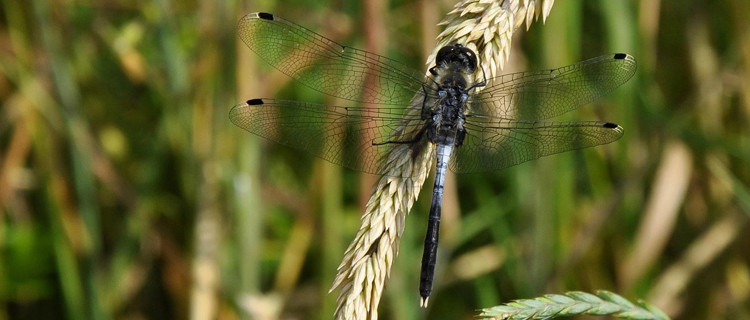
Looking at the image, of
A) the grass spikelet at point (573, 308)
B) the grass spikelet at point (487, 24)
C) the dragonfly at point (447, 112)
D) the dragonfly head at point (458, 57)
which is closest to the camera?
the grass spikelet at point (573, 308)

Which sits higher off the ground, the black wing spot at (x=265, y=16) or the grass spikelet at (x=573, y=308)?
the black wing spot at (x=265, y=16)

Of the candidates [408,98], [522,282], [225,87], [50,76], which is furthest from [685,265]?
[50,76]

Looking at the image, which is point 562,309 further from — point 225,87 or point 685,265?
point 685,265

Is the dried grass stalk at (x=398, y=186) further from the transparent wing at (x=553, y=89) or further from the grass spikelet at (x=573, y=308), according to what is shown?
the transparent wing at (x=553, y=89)

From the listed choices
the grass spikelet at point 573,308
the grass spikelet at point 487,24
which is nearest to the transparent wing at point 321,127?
the grass spikelet at point 487,24

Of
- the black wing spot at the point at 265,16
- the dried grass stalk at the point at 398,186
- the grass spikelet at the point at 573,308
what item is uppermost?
the black wing spot at the point at 265,16

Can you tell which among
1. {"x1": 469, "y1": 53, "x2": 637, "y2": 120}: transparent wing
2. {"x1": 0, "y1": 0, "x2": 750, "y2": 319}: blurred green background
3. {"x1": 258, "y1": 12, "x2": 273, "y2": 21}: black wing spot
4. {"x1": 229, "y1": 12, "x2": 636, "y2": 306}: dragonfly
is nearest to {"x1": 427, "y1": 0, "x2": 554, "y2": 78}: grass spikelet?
{"x1": 229, "y1": 12, "x2": 636, "y2": 306}: dragonfly

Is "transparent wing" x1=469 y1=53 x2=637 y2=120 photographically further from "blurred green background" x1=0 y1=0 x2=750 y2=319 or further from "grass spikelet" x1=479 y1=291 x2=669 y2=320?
"grass spikelet" x1=479 y1=291 x2=669 y2=320
